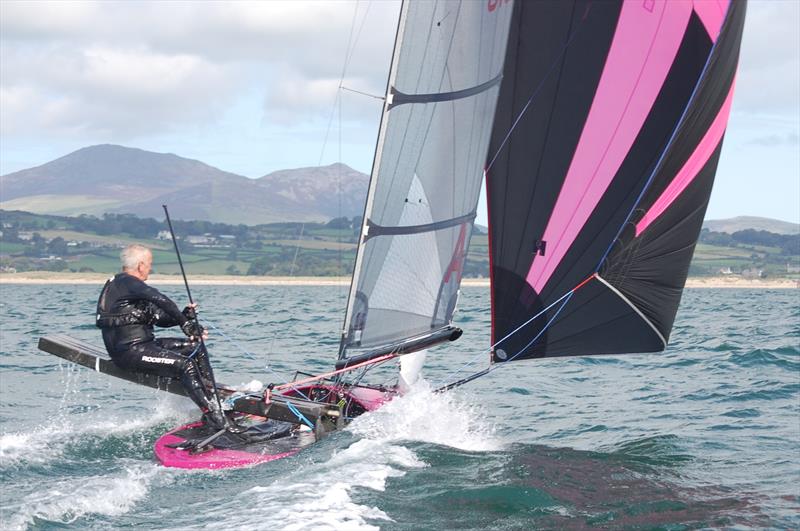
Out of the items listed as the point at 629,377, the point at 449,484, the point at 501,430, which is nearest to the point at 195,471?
the point at 449,484

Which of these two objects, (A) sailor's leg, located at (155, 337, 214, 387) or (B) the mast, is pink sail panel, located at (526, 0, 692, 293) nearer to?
(B) the mast

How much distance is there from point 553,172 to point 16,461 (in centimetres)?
632

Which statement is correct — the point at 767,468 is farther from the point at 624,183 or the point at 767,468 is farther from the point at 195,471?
the point at 195,471

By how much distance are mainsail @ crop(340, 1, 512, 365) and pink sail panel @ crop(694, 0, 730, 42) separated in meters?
2.06

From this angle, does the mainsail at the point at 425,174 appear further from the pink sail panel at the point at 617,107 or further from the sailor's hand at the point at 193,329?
the sailor's hand at the point at 193,329

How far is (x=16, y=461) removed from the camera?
8.57 metres

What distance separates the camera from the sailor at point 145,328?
9023mm

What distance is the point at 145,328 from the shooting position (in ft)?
30.8

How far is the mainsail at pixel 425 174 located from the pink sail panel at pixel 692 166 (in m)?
1.94

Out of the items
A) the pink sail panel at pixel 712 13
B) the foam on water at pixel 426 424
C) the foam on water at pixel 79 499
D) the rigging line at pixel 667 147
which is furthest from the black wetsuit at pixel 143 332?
the pink sail panel at pixel 712 13

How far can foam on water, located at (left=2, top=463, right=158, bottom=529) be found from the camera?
664cm

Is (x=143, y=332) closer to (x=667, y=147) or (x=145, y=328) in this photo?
(x=145, y=328)

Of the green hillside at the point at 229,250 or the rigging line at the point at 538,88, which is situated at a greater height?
the rigging line at the point at 538,88

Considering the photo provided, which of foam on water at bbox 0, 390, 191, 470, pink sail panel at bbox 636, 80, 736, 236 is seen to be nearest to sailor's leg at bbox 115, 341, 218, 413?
foam on water at bbox 0, 390, 191, 470
